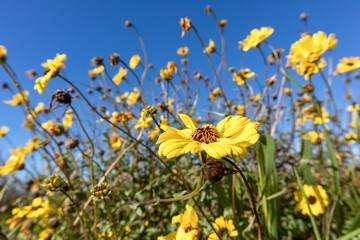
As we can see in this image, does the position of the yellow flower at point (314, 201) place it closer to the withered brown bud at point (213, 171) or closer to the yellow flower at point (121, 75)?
the withered brown bud at point (213, 171)

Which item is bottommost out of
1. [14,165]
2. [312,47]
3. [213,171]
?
[213,171]

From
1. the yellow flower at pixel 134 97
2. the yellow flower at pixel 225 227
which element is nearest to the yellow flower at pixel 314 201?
the yellow flower at pixel 225 227

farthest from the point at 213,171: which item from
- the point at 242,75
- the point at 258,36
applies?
the point at 242,75

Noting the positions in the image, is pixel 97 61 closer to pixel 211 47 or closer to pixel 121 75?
pixel 121 75

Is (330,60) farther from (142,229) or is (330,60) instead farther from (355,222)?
(142,229)

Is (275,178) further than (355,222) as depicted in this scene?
Yes

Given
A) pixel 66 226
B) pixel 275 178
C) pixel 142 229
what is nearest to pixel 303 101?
pixel 275 178

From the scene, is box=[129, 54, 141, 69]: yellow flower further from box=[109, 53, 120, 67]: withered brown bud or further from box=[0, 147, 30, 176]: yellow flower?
box=[0, 147, 30, 176]: yellow flower
